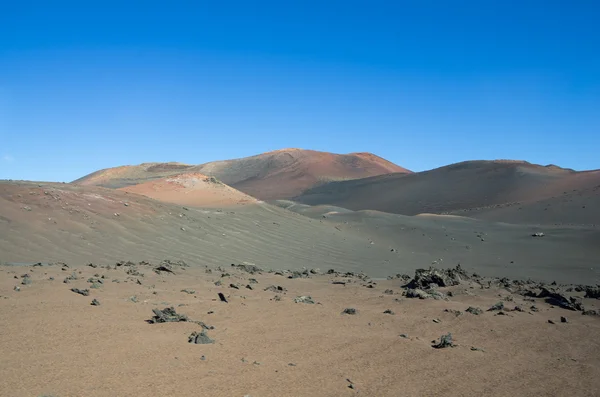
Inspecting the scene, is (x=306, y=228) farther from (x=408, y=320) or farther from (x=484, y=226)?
(x=408, y=320)

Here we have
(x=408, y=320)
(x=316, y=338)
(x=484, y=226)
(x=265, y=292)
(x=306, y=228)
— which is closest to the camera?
(x=316, y=338)

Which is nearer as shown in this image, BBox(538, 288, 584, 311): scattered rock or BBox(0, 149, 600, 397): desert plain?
BBox(0, 149, 600, 397): desert plain

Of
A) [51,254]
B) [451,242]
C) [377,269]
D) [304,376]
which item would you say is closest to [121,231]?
[51,254]

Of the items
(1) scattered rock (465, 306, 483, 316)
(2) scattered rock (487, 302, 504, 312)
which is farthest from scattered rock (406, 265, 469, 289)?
(1) scattered rock (465, 306, 483, 316)

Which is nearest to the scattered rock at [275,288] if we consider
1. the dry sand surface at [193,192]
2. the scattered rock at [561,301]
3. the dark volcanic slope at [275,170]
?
the scattered rock at [561,301]

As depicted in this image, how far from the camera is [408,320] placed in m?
5.85

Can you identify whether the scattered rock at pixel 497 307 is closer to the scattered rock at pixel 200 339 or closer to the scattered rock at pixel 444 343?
the scattered rock at pixel 444 343

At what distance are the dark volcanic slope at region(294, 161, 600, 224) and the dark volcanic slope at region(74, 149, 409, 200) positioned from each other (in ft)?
32.1

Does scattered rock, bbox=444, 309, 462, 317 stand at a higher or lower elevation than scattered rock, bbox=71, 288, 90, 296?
lower

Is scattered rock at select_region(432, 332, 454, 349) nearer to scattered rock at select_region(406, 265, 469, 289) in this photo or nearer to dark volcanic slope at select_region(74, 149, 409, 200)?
scattered rock at select_region(406, 265, 469, 289)

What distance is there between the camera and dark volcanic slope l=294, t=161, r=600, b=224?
46.9m

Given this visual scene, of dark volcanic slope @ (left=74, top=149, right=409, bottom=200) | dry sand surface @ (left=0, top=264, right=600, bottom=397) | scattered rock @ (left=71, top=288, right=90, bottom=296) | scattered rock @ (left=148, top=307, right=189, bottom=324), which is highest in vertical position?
dark volcanic slope @ (left=74, top=149, right=409, bottom=200)

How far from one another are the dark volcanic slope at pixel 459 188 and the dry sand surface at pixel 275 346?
96.2 ft

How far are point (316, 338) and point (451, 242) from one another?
1491cm
